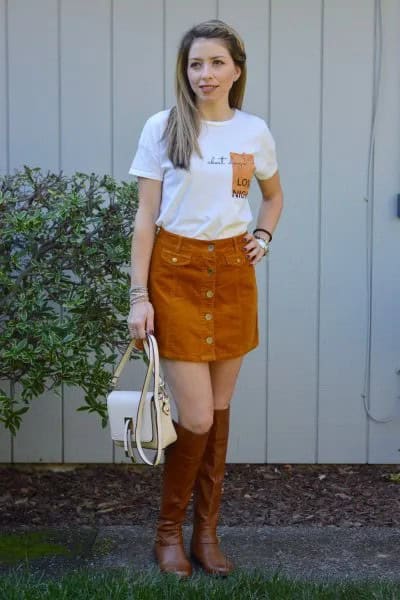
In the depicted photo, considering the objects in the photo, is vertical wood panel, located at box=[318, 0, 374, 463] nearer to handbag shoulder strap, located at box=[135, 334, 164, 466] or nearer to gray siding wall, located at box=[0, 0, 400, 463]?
gray siding wall, located at box=[0, 0, 400, 463]

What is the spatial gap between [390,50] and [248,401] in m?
1.95

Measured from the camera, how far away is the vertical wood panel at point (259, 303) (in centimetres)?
526

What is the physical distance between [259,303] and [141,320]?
1.72m

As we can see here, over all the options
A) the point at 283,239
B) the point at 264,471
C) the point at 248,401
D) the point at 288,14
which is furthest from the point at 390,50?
the point at 264,471

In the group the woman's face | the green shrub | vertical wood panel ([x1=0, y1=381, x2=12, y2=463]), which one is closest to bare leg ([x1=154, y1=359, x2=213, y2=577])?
the green shrub

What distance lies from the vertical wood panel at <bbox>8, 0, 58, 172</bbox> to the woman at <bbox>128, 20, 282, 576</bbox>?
5.27 feet

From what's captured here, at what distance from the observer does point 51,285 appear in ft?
14.6

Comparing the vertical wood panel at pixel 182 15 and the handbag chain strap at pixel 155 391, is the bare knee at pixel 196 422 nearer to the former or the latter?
the handbag chain strap at pixel 155 391

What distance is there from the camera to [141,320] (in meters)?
3.76

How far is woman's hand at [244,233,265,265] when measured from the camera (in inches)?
153

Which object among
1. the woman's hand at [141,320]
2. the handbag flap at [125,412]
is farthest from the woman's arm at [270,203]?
the handbag flap at [125,412]

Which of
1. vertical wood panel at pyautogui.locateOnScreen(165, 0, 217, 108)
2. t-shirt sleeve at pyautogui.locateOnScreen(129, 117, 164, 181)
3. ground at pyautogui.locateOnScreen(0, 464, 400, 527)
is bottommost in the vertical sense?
ground at pyautogui.locateOnScreen(0, 464, 400, 527)

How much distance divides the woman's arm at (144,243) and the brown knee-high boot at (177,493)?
447 millimetres

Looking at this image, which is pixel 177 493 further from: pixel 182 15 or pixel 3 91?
pixel 182 15
